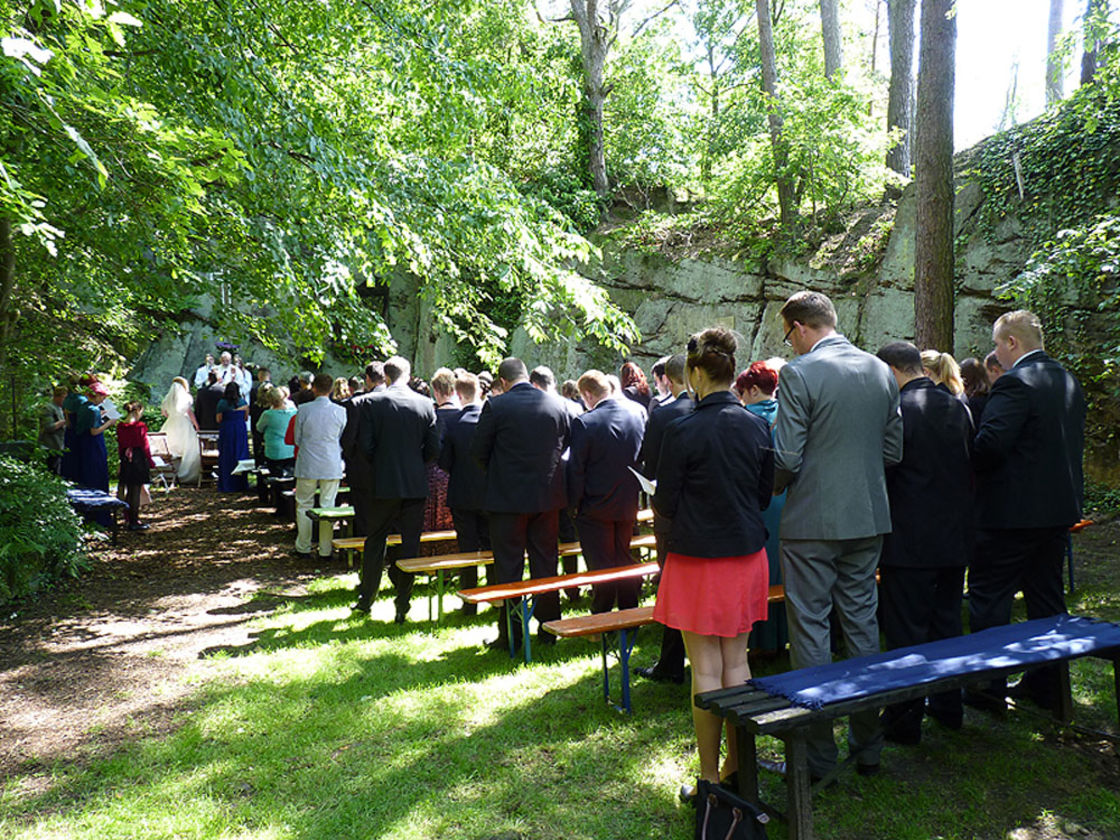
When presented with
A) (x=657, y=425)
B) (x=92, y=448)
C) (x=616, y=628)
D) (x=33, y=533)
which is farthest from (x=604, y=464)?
(x=92, y=448)

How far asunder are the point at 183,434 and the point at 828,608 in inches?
553

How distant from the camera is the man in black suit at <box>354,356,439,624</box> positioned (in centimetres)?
671

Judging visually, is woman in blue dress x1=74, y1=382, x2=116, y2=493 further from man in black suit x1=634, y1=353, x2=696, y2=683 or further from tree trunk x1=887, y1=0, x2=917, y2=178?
tree trunk x1=887, y1=0, x2=917, y2=178

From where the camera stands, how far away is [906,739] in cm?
416

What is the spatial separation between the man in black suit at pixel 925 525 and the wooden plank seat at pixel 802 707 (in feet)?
1.31

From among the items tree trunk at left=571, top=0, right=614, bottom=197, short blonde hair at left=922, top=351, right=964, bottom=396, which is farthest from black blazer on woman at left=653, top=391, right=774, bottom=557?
tree trunk at left=571, top=0, right=614, bottom=197

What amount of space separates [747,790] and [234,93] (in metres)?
6.55

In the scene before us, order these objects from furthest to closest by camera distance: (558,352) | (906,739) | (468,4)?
1. (558,352)
2. (468,4)
3. (906,739)

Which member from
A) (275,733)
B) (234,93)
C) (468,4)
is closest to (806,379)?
(275,733)

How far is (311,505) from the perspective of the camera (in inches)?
378

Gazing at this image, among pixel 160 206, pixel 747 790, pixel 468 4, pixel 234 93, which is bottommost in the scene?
pixel 747 790

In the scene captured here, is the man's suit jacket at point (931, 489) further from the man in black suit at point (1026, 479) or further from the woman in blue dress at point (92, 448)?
the woman in blue dress at point (92, 448)

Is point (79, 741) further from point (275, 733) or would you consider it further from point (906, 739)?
point (906, 739)

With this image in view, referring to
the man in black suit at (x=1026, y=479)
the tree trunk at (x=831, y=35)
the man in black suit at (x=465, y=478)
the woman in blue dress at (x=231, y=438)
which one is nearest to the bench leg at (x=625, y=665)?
the man in black suit at (x=1026, y=479)
